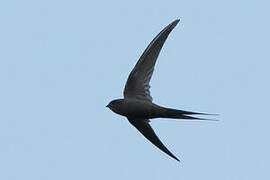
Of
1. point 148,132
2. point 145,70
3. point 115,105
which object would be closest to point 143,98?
point 145,70

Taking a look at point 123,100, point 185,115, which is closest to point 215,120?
Result: point 185,115

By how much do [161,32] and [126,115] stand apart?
1.32m

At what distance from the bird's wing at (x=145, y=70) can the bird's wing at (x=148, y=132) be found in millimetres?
419

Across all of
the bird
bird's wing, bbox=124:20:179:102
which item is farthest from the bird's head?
bird's wing, bbox=124:20:179:102

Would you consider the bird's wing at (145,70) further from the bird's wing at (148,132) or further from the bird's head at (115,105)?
the bird's wing at (148,132)

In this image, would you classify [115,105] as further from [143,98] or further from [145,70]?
[145,70]

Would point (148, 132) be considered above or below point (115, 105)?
below

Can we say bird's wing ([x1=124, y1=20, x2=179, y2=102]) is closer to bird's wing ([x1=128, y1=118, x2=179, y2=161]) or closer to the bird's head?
the bird's head

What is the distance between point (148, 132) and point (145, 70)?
102 cm

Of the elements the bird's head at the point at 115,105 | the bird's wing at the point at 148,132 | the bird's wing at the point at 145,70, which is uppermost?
the bird's wing at the point at 145,70

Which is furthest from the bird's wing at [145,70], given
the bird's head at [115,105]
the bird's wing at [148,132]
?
the bird's wing at [148,132]

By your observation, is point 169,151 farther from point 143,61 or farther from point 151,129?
point 143,61

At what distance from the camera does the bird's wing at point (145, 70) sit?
311 inches

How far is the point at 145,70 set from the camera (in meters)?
8.00
